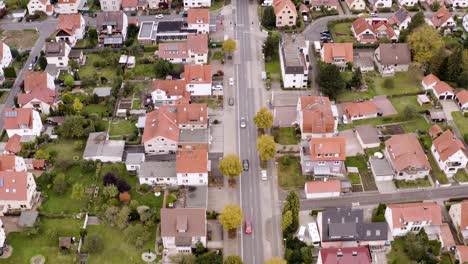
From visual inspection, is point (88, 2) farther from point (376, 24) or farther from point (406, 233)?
point (406, 233)

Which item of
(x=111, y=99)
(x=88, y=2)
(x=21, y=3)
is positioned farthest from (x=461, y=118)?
(x=21, y=3)

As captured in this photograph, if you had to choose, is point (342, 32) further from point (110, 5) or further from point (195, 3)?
point (110, 5)

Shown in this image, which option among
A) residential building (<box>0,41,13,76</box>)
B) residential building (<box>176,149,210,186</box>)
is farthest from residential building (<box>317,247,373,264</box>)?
residential building (<box>0,41,13,76</box>)

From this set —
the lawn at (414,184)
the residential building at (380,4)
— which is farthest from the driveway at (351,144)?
the residential building at (380,4)

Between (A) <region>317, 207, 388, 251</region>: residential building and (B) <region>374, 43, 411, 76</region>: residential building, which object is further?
(B) <region>374, 43, 411, 76</region>: residential building

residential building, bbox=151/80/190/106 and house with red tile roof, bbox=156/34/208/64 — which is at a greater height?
house with red tile roof, bbox=156/34/208/64

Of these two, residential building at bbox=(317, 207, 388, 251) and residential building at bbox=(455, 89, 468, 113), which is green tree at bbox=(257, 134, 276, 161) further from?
residential building at bbox=(455, 89, 468, 113)
